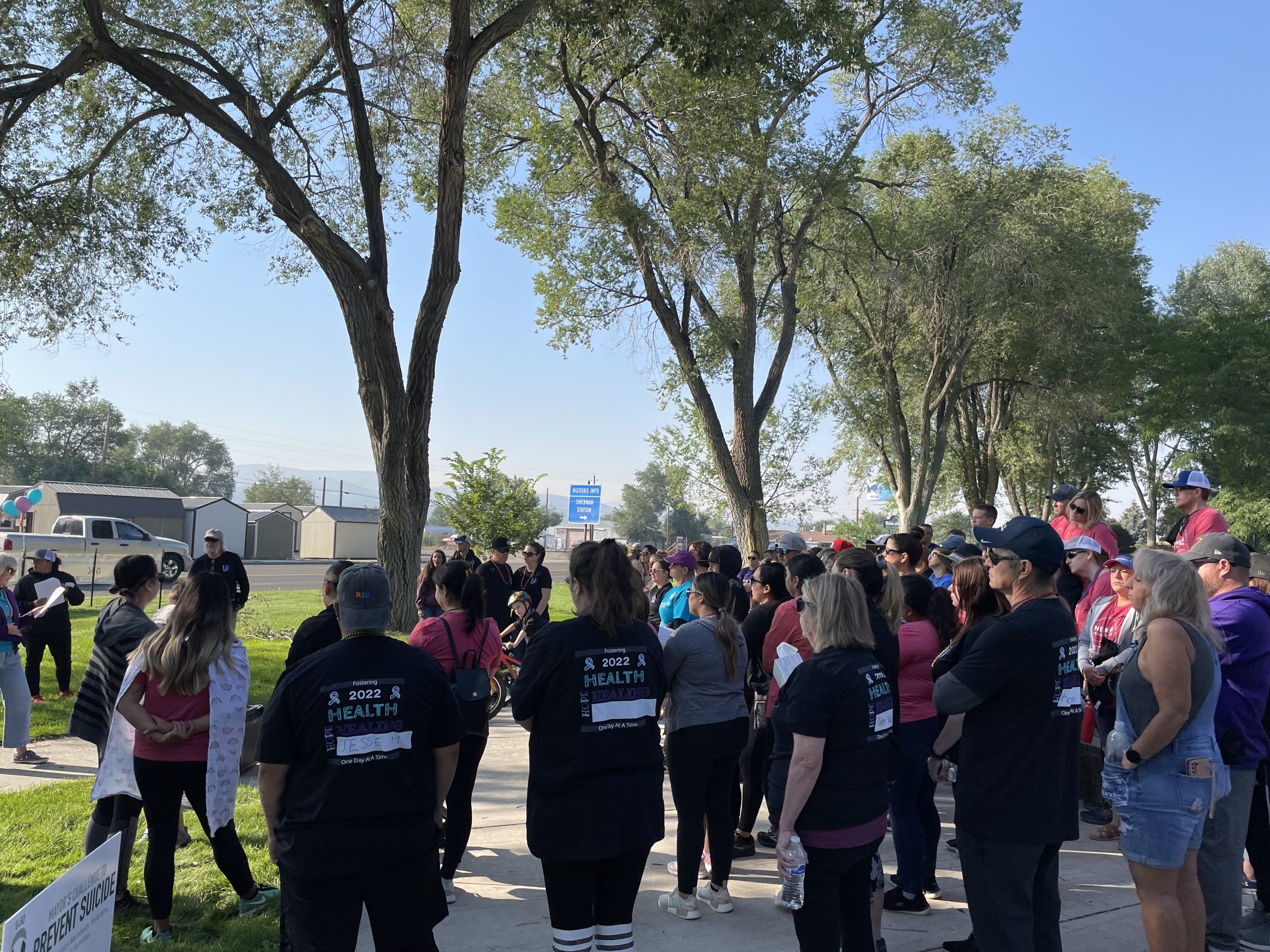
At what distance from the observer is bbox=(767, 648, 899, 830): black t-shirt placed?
11.3ft

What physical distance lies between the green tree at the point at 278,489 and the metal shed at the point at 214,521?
56.5m

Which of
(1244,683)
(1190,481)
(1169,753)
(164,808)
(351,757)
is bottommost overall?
(164,808)

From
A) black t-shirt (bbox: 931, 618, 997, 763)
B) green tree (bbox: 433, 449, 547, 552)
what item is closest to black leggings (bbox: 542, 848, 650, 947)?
black t-shirt (bbox: 931, 618, 997, 763)

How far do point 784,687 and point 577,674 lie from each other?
3.04 ft

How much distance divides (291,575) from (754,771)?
112 ft

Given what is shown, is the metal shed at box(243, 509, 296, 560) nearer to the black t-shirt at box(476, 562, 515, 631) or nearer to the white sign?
the black t-shirt at box(476, 562, 515, 631)

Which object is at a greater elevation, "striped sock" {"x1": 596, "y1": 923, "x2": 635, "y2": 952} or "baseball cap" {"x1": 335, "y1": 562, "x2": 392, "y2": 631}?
"baseball cap" {"x1": 335, "y1": 562, "x2": 392, "y2": 631}

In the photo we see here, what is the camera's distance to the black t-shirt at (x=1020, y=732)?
3387 millimetres

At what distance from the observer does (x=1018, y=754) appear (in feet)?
11.2

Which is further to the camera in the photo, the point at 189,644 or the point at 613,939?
the point at 189,644

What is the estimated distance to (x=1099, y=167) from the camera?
→ 99.7 ft

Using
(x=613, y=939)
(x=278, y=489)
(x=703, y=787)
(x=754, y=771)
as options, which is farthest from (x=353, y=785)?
(x=278, y=489)

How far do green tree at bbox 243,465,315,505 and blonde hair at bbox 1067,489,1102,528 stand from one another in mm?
104144

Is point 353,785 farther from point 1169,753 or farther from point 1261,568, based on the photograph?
point 1261,568
